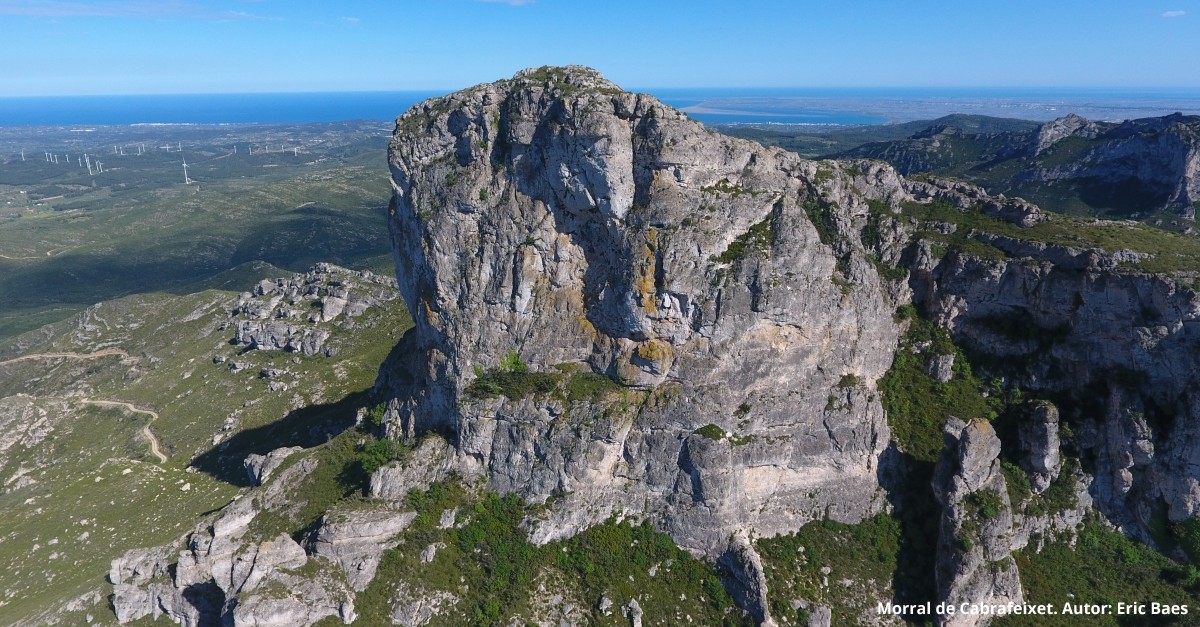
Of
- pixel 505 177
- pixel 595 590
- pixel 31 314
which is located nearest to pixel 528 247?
pixel 505 177

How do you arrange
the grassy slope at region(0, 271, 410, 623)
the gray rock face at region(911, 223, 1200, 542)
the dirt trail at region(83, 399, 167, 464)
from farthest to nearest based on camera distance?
the dirt trail at region(83, 399, 167, 464)
the grassy slope at region(0, 271, 410, 623)
the gray rock face at region(911, 223, 1200, 542)

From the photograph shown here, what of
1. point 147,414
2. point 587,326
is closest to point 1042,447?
point 587,326

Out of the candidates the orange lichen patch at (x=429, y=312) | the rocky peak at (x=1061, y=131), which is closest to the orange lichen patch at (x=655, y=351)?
the orange lichen patch at (x=429, y=312)

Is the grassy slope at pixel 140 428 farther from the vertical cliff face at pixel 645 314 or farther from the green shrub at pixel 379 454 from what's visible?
the vertical cliff face at pixel 645 314

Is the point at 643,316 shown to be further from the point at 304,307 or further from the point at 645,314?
the point at 304,307

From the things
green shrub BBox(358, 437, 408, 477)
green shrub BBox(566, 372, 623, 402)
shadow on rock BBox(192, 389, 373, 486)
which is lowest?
shadow on rock BBox(192, 389, 373, 486)

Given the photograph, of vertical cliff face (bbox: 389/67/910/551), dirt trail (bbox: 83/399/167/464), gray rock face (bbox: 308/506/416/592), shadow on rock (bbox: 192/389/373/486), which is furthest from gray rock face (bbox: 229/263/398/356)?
vertical cliff face (bbox: 389/67/910/551)

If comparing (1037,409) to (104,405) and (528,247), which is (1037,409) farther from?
(104,405)

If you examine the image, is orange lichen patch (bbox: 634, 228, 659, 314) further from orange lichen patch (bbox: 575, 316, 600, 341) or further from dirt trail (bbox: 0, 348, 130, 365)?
dirt trail (bbox: 0, 348, 130, 365)
